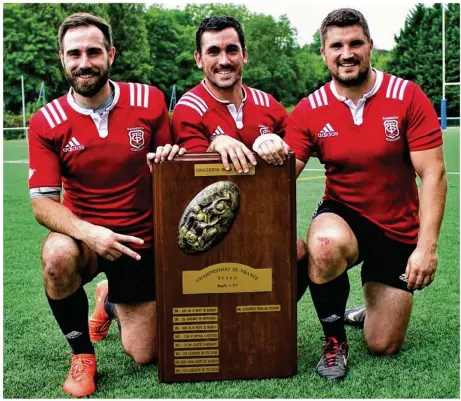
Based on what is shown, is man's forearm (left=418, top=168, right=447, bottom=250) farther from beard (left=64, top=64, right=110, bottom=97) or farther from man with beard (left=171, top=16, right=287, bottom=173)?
beard (left=64, top=64, right=110, bottom=97)

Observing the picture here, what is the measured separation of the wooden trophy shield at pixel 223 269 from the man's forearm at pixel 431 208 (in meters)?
0.62

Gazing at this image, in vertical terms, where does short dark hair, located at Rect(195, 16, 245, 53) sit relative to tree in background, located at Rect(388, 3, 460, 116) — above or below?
below

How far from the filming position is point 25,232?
22.6 ft

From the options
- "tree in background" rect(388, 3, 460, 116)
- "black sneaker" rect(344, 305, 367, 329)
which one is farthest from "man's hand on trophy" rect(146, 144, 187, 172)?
"tree in background" rect(388, 3, 460, 116)

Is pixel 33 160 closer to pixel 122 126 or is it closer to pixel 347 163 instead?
pixel 122 126

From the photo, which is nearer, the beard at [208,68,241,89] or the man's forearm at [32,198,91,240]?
Answer: the man's forearm at [32,198,91,240]

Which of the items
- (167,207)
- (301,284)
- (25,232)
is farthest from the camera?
(25,232)

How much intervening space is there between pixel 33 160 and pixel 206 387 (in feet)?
4.35

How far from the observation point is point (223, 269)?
3.09 m

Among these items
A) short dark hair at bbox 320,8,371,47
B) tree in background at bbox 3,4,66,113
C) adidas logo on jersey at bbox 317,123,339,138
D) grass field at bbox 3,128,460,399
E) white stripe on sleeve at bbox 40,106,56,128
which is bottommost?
grass field at bbox 3,128,460,399

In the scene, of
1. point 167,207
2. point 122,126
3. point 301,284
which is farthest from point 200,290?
point 122,126

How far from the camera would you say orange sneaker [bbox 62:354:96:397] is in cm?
305

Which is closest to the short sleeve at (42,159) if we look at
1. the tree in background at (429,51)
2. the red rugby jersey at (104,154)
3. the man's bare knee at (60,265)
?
the red rugby jersey at (104,154)

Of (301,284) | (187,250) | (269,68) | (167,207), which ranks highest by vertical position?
(269,68)
